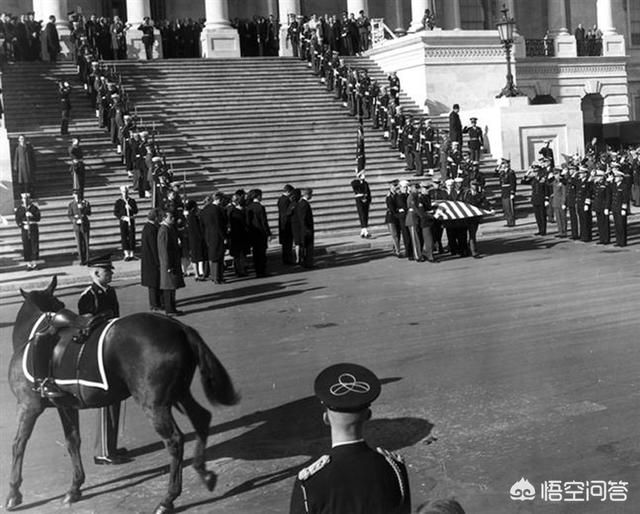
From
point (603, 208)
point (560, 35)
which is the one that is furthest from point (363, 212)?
point (560, 35)

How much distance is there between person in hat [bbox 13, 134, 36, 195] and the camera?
23156 mm

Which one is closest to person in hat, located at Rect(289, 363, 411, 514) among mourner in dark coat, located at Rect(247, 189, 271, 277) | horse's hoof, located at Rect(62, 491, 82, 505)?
horse's hoof, located at Rect(62, 491, 82, 505)

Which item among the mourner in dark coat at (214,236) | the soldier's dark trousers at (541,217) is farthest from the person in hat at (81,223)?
the soldier's dark trousers at (541,217)

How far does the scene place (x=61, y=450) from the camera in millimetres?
7629

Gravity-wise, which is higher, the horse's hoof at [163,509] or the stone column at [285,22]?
the stone column at [285,22]

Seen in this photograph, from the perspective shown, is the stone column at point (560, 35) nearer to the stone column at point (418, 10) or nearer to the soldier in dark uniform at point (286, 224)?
the stone column at point (418, 10)

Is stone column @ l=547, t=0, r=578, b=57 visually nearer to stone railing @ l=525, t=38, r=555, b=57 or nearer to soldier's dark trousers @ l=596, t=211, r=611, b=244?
stone railing @ l=525, t=38, r=555, b=57

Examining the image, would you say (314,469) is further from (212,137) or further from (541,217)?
(212,137)

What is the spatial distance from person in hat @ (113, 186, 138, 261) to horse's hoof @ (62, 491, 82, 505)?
14.4 meters

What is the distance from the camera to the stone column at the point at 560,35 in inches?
1663

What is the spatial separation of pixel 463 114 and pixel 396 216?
13.6 m

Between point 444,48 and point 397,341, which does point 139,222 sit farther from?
point 444,48

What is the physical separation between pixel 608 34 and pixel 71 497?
138 feet

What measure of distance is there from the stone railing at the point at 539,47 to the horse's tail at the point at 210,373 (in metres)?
37.6
